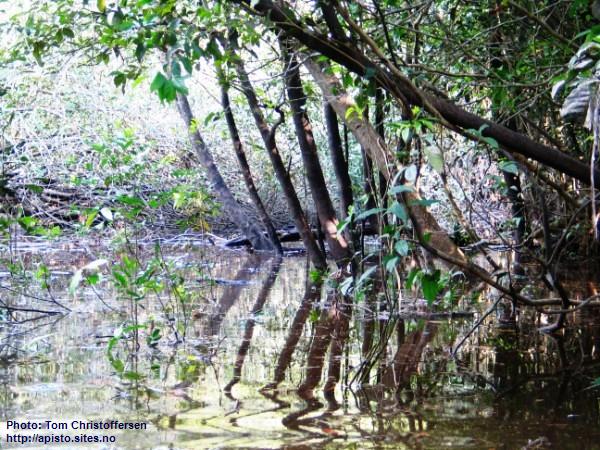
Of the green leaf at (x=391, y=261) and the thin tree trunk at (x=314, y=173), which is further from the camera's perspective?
the thin tree trunk at (x=314, y=173)

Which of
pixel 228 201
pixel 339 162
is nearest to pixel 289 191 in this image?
pixel 339 162

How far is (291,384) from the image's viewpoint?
12.4 feet

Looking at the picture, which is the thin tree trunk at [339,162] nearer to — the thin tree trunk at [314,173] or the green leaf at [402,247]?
the thin tree trunk at [314,173]

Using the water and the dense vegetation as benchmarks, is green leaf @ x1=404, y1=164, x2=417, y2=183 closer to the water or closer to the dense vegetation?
the dense vegetation

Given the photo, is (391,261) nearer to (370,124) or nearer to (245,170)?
(370,124)

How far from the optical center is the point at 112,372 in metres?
3.99

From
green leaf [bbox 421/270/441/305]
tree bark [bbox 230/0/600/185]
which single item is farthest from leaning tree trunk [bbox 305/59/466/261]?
green leaf [bbox 421/270/441/305]

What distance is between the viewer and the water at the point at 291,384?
2.97 metres

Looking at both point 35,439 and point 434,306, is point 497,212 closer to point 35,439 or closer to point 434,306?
point 434,306

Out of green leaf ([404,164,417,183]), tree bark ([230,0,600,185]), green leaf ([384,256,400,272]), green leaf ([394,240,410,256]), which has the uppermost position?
tree bark ([230,0,600,185])

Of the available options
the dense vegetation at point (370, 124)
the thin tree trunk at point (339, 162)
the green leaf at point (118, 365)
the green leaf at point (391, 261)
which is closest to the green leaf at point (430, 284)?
the dense vegetation at point (370, 124)

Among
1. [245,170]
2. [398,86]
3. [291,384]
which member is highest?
[245,170]

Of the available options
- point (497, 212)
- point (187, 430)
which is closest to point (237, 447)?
point (187, 430)

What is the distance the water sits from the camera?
297 cm
